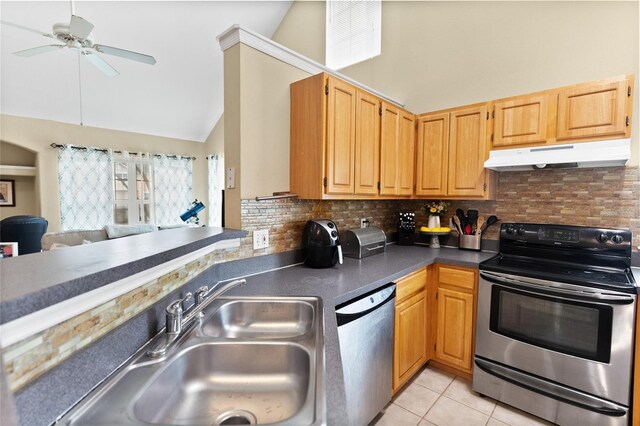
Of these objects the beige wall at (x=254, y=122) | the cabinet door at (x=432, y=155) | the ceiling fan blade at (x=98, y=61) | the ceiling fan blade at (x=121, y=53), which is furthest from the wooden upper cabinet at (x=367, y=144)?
the ceiling fan blade at (x=98, y=61)

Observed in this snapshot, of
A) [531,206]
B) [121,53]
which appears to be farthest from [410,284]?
[121,53]

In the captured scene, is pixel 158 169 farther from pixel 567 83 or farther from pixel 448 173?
pixel 567 83

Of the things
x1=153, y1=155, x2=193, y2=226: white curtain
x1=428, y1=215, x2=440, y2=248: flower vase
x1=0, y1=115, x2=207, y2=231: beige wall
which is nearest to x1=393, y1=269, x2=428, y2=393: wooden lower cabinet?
x1=428, y1=215, x2=440, y2=248: flower vase

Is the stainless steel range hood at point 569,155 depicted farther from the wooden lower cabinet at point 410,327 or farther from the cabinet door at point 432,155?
the wooden lower cabinet at point 410,327

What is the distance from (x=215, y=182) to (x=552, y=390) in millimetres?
6405

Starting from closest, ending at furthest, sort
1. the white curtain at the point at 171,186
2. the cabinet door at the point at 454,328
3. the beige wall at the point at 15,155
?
the cabinet door at the point at 454,328 → the beige wall at the point at 15,155 → the white curtain at the point at 171,186

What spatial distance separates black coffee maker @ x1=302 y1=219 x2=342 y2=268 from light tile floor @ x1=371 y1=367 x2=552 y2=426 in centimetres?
102

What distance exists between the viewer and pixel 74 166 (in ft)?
17.1

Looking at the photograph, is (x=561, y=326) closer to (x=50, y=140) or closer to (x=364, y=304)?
(x=364, y=304)

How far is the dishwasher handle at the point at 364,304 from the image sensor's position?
144cm

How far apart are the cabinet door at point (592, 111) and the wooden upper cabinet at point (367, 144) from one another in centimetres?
125

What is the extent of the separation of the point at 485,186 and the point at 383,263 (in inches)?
42.8

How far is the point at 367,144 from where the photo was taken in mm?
2123

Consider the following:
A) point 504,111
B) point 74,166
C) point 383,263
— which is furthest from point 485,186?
point 74,166
